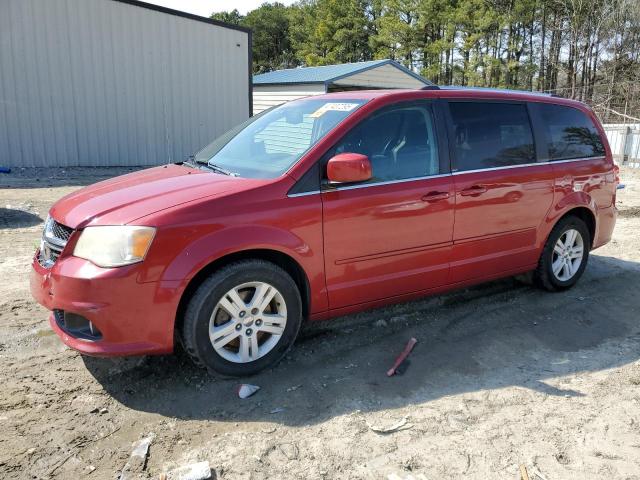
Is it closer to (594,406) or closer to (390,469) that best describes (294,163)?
(390,469)

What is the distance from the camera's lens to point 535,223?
4637 mm

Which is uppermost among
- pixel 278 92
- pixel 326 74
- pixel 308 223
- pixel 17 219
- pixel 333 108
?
pixel 326 74

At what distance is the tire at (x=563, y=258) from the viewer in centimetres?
488

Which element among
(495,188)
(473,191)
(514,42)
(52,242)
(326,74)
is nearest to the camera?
(52,242)

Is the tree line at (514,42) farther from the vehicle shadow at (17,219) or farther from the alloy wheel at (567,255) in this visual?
the vehicle shadow at (17,219)

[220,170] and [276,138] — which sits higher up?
[276,138]

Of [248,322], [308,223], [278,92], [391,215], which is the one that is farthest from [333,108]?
[278,92]

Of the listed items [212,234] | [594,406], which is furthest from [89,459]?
[594,406]

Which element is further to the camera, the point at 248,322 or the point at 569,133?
the point at 569,133

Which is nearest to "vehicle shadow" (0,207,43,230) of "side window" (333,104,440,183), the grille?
the grille

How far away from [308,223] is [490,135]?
1.95 metres

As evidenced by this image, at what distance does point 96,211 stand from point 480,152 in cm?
292

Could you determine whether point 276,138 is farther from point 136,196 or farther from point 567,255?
point 567,255

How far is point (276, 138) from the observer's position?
13.0 feet
